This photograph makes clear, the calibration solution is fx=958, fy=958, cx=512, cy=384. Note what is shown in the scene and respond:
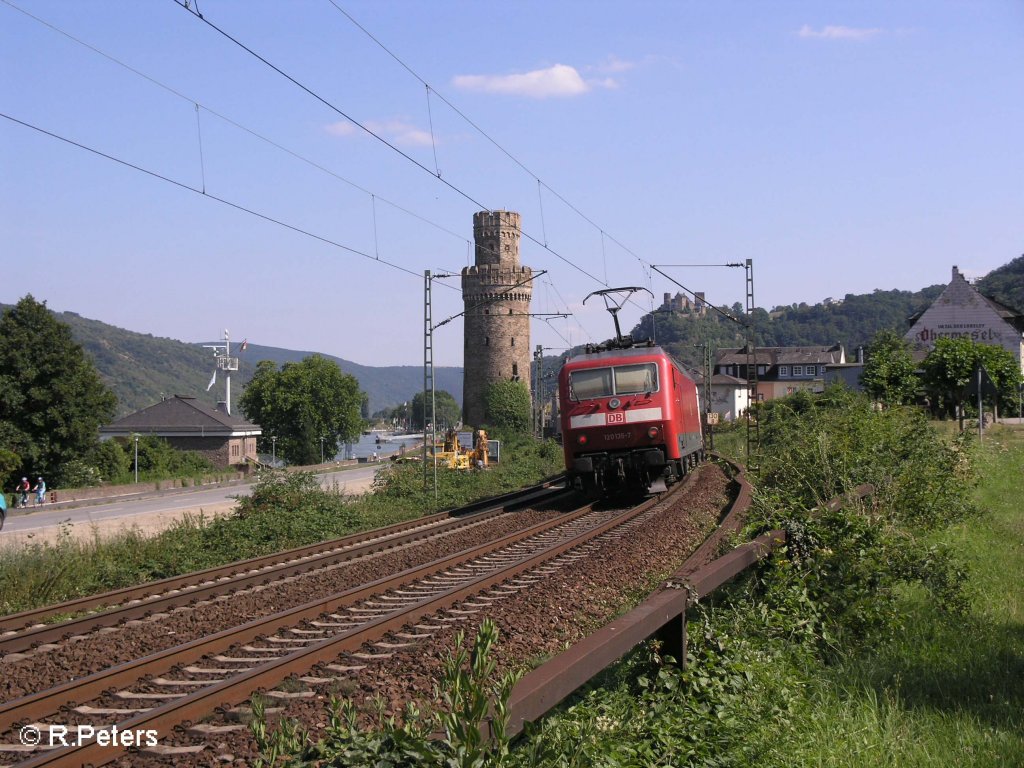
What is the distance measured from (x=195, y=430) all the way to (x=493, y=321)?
27.7 m

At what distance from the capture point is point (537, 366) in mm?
51281

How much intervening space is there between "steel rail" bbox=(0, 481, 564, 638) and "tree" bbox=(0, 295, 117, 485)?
4179cm

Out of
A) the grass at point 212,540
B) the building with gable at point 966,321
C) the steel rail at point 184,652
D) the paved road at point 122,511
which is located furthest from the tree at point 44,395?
the building with gable at point 966,321

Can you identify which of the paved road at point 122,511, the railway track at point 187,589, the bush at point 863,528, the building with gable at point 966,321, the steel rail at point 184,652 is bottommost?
the paved road at point 122,511

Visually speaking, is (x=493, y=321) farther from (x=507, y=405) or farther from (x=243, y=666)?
(x=243, y=666)

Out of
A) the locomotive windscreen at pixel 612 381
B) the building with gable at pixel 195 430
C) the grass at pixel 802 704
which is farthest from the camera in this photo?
the building with gable at pixel 195 430

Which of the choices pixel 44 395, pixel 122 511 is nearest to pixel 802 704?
pixel 122 511

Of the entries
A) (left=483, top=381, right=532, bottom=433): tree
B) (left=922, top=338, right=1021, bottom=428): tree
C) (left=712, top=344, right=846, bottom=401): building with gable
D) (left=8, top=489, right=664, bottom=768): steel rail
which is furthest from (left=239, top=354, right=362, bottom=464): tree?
(left=8, top=489, right=664, bottom=768): steel rail

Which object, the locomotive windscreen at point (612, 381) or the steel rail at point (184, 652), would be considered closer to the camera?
the steel rail at point (184, 652)

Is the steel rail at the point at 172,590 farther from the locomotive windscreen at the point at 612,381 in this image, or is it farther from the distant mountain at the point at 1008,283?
the distant mountain at the point at 1008,283

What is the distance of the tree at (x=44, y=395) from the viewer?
53.5m

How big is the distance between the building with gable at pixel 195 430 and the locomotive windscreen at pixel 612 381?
2470 inches

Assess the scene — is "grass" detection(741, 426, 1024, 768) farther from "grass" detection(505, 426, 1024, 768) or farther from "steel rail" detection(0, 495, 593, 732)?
"steel rail" detection(0, 495, 593, 732)

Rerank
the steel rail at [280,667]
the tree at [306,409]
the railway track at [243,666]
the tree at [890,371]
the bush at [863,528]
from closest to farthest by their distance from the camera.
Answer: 1. the steel rail at [280,667]
2. the railway track at [243,666]
3. the bush at [863,528]
4. the tree at [890,371]
5. the tree at [306,409]
